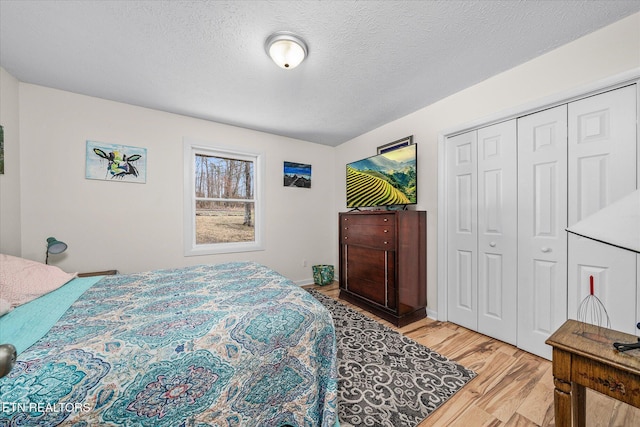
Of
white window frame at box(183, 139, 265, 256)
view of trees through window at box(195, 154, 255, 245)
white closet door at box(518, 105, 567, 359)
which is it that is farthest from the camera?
view of trees through window at box(195, 154, 255, 245)

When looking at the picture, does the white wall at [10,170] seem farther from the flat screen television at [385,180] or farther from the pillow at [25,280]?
the flat screen television at [385,180]

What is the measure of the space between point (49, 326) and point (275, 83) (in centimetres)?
229

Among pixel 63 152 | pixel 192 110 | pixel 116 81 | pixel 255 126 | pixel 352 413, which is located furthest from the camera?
pixel 255 126

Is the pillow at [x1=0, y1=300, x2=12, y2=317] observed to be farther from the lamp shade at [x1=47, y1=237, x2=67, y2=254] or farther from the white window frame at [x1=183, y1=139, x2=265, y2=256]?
the white window frame at [x1=183, y1=139, x2=265, y2=256]

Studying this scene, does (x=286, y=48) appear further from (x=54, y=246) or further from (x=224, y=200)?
(x=54, y=246)

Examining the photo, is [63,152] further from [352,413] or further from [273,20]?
[352,413]

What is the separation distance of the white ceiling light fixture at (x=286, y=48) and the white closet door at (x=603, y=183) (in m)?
2.11

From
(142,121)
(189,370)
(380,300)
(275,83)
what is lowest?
(380,300)

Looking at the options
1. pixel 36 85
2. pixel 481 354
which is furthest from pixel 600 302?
pixel 36 85

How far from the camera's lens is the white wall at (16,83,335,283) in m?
2.28

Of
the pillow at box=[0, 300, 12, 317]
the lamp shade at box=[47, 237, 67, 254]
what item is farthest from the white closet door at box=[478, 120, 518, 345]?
the lamp shade at box=[47, 237, 67, 254]

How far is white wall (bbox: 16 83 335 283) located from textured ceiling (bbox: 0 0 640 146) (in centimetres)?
21

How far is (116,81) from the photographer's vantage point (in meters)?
2.21

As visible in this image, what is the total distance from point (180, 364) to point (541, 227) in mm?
2644
